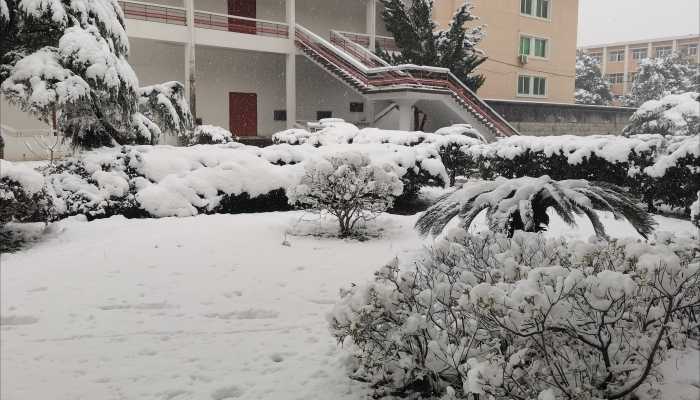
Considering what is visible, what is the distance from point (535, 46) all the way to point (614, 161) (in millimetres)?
16639

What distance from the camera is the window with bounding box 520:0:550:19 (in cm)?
2170

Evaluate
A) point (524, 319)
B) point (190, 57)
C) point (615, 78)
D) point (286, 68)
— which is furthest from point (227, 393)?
point (615, 78)

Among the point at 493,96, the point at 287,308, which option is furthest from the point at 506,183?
the point at 493,96

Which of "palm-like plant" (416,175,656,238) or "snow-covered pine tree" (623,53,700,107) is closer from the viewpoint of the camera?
"palm-like plant" (416,175,656,238)

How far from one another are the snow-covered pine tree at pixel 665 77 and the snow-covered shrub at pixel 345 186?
9.02 meters

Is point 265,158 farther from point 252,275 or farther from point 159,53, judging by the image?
point 159,53

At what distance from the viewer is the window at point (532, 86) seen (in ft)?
74.9

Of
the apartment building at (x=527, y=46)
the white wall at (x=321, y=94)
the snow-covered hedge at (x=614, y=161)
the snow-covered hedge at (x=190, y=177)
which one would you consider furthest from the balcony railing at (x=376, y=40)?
the snow-covered hedge at (x=190, y=177)

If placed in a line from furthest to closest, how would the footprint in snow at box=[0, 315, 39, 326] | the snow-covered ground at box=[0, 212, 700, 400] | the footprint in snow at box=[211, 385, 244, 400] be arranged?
1. the footprint in snow at box=[0, 315, 39, 326]
2. the snow-covered ground at box=[0, 212, 700, 400]
3. the footprint in snow at box=[211, 385, 244, 400]

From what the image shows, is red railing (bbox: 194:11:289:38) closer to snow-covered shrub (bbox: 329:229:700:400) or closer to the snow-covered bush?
the snow-covered bush

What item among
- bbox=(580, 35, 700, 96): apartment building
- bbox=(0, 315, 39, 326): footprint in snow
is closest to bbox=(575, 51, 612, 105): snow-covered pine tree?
bbox=(580, 35, 700, 96): apartment building

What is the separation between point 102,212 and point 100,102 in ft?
6.19

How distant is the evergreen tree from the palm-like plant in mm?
5910

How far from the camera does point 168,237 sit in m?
5.43
